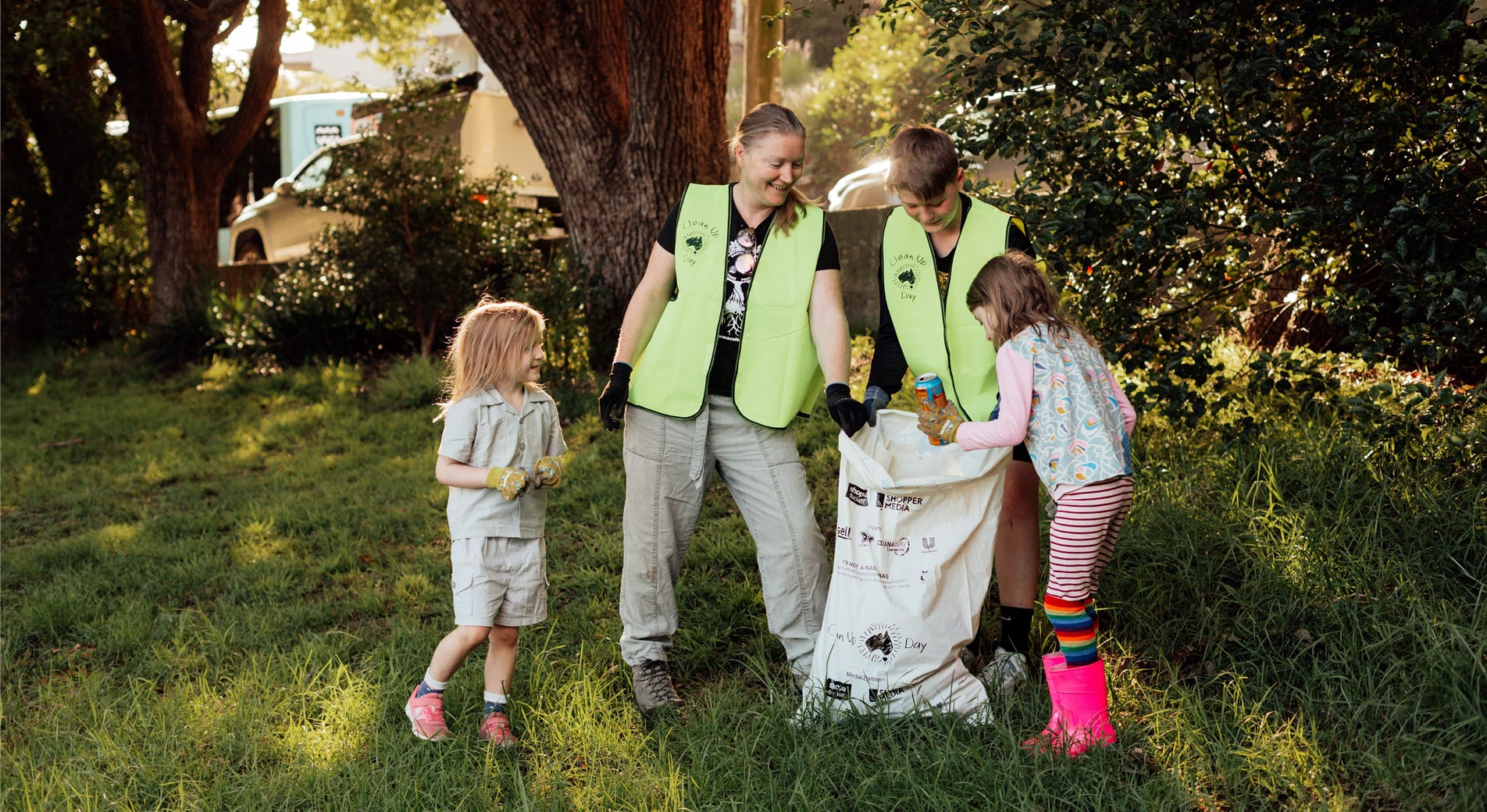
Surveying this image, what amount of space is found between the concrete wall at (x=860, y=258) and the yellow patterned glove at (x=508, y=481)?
5.40 metres

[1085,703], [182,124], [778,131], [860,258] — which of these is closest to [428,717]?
[1085,703]

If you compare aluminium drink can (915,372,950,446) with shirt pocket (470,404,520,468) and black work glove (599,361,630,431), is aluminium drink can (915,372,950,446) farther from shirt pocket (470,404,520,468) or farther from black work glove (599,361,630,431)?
shirt pocket (470,404,520,468)

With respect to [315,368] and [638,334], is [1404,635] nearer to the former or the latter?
[638,334]

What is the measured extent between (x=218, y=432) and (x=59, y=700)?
17.3ft

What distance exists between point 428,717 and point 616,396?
1129 mm

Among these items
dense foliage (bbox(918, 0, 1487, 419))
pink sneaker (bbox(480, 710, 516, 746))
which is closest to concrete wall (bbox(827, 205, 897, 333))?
dense foliage (bbox(918, 0, 1487, 419))

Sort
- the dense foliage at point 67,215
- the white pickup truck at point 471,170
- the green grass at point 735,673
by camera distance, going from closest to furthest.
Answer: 1. the green grass at point 735,673
2. the white pickup truck at point 471,170
3. the dense foliage at point 67,215

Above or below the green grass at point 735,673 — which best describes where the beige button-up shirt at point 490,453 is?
above

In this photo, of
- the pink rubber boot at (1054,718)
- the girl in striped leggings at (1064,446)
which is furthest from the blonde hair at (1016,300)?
the pink rubber boot at (1054,718)

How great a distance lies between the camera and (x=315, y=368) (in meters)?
10.6

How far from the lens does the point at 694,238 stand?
3525mm

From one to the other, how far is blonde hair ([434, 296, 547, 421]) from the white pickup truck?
691cm

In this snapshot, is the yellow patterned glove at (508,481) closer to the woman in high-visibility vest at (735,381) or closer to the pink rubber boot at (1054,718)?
the woman in high-visibility vest at (735,381)

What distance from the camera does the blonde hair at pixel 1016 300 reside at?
3.12 m
